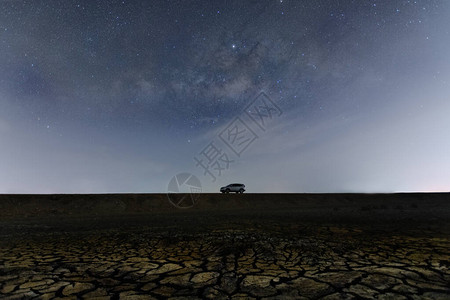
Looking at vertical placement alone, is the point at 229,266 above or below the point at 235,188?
below

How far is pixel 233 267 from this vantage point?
11.3ft

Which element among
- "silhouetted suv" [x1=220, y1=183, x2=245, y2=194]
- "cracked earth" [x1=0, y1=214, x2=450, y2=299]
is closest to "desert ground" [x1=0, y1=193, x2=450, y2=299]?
"cracked earth" [x1=0, y1=214, x2=450, y2=299]

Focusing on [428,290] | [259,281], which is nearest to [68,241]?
[259,281]

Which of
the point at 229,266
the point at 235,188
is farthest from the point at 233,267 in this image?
the point at 235,188

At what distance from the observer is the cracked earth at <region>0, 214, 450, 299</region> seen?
2.58m

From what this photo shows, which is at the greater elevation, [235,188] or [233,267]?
[235,188]

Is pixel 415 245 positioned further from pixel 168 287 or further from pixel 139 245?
pixel 139 245

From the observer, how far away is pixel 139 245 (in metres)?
5.06

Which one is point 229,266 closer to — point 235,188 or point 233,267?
point 233,267

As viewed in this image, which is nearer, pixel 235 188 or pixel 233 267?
pixel 233 267

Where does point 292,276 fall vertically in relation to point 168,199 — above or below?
below

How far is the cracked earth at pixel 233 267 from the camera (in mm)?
2580

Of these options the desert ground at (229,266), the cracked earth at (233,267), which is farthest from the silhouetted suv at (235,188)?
the cracked earth at (233,267)

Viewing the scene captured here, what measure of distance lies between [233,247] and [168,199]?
13.8 meters
